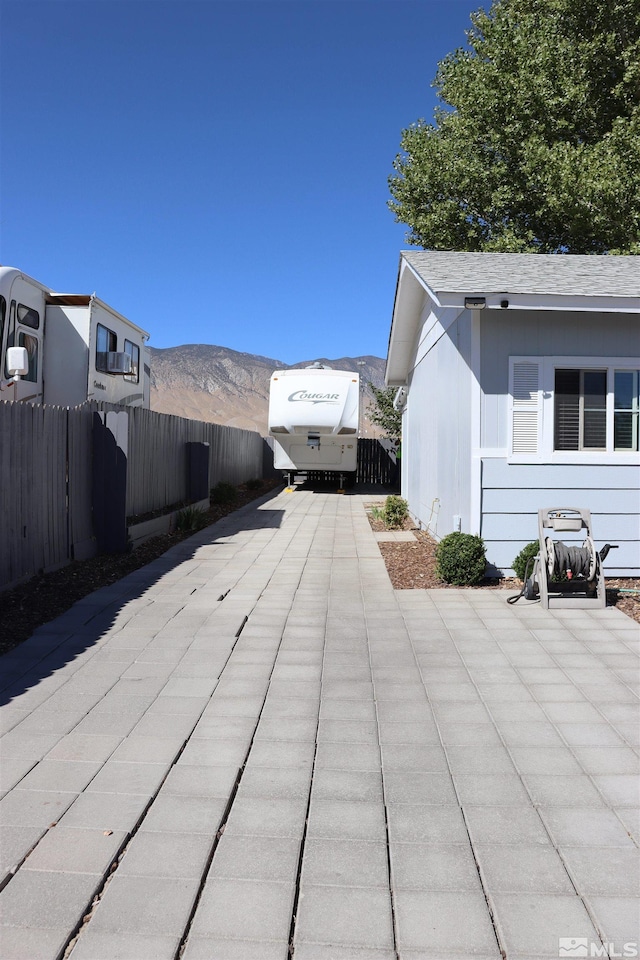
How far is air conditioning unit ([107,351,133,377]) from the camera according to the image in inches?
457

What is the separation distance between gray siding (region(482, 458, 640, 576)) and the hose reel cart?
95 centimetres

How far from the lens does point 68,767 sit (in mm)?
3486

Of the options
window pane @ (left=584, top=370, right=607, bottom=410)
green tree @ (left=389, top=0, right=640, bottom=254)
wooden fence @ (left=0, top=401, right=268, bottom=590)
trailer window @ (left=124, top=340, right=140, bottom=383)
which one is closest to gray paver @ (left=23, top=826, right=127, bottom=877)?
wooden fence @ (left=0, top=401, right=268, bottom=590)

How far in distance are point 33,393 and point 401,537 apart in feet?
20.1

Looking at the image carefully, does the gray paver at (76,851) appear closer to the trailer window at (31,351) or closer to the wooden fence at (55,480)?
the wooden fence at (55,480)

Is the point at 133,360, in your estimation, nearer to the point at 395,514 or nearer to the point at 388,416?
the point at 395,514

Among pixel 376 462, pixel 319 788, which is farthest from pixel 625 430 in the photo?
pixel 376 462

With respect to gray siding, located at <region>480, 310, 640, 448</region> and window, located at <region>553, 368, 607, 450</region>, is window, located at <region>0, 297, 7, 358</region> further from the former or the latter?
window, located at <region>553, 368, 607, 450</region>

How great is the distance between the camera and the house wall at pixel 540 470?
7957 millimetres

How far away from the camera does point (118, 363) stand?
1190 cm

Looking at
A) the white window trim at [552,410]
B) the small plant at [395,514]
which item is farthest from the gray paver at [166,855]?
the small plant at [395,514]

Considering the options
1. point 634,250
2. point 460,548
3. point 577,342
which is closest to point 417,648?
point 460,548

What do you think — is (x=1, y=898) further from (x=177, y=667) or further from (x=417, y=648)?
(x=417, y=648)

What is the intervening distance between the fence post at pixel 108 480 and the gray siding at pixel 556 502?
4490 mm
